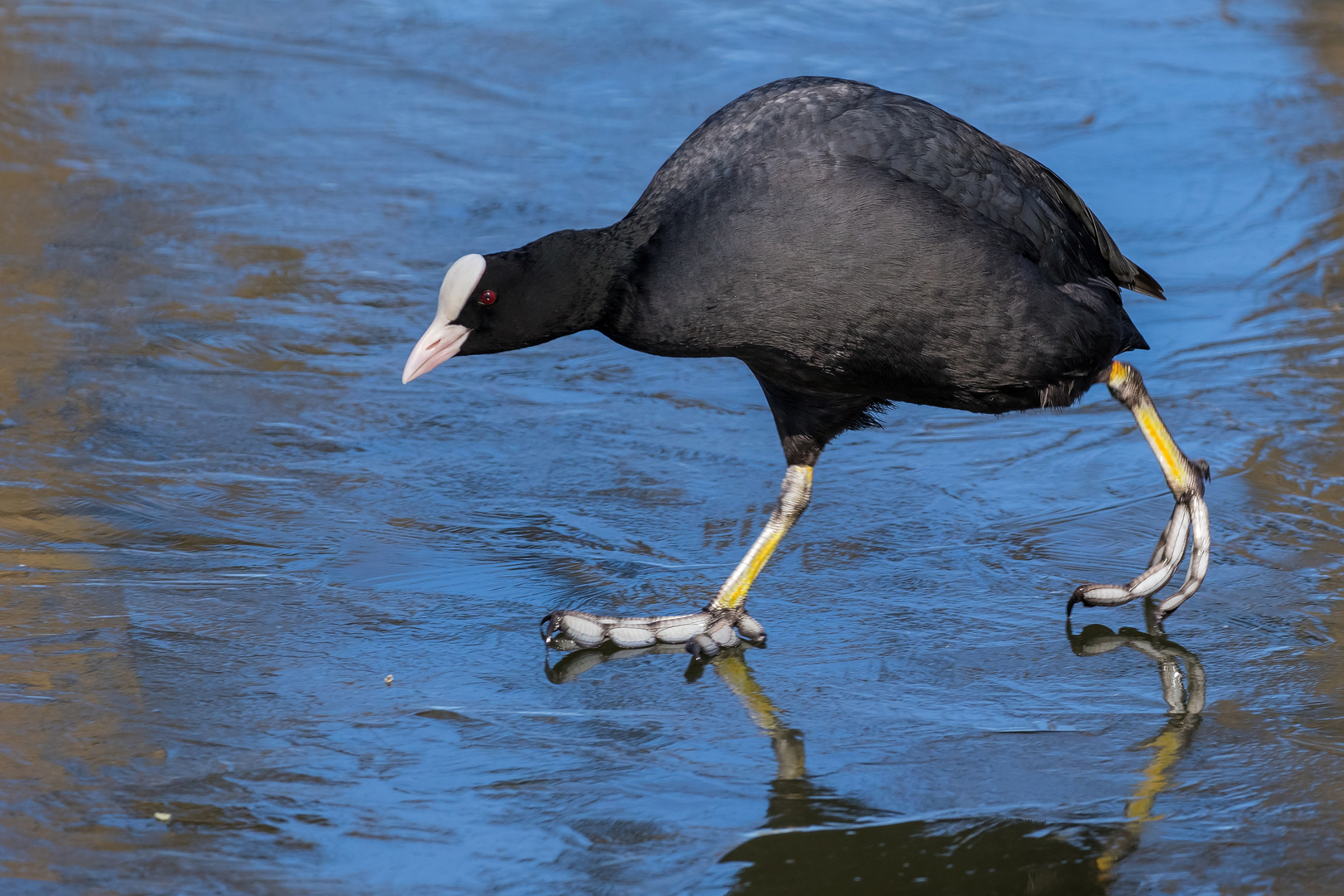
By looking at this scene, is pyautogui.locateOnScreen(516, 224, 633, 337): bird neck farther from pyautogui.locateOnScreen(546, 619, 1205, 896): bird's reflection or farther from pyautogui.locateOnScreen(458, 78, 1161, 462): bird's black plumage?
pyautogui.locateOnScreen(546, 619, 1205, 896): bird's reflection

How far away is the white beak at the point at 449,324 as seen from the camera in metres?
3.97

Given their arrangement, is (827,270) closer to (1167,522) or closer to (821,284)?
(821,284)

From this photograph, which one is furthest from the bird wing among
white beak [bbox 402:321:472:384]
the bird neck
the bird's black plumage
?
white beak [bbox 402:321:472:384]

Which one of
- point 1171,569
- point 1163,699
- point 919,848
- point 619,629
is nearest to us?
point 919,848

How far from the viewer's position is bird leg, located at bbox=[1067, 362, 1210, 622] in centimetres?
427

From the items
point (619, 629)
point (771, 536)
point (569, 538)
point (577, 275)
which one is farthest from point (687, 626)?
point (577, 275)

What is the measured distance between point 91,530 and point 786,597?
7.12ft

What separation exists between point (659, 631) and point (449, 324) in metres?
1.04

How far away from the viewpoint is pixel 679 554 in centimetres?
473

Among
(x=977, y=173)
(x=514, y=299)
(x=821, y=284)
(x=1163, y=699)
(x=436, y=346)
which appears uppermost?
(x=977, y=173)

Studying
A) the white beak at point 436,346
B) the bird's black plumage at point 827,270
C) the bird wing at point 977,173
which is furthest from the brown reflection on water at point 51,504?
the bird wing at point 977,173

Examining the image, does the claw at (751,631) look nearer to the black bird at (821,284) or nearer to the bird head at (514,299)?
the black bird at (821,284)

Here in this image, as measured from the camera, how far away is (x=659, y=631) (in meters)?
4.23

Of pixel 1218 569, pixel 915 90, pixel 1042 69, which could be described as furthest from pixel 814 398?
pixel 1042 69
